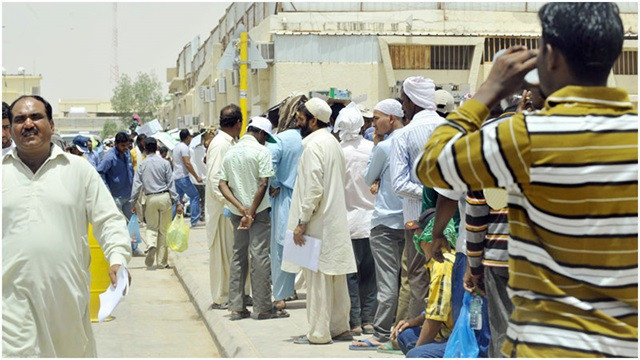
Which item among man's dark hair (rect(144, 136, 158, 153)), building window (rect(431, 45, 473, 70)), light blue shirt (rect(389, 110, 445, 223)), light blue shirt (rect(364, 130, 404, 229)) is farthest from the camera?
building window (rect(431, 45, 473, 70))

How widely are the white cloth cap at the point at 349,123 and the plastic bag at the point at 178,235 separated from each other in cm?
587

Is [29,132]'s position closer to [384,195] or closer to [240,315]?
[384,195]

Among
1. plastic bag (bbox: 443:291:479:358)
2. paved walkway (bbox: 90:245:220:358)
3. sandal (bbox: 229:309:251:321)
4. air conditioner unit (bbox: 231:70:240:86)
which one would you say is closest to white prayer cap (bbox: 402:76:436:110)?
plastic bag (bbox: 443:291:479:358)

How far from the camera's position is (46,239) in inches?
225

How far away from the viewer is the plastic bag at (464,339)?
225 inches

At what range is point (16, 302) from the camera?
5.68 meters

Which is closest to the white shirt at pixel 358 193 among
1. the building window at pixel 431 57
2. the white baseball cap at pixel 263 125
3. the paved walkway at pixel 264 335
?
the paved walkway at pixel 264 335

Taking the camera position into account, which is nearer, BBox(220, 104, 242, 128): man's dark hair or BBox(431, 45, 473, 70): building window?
BBox(220, 104, 242, 128): man's dark hair

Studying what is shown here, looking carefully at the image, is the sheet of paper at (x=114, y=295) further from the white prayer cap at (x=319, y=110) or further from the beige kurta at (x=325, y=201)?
the white prayer cap at (x=319, y=110)

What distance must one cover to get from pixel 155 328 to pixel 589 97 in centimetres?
867

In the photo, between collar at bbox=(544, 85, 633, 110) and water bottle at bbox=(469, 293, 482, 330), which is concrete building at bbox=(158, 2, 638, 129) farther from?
collar at bbox=(544, 85, 633, 110)

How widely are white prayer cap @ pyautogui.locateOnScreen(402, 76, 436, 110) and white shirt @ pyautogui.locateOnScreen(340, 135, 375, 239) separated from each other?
1677mm

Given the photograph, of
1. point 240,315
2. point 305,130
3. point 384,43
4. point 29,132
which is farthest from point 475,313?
point 384,43

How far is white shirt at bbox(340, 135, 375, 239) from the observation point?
9664 mm
